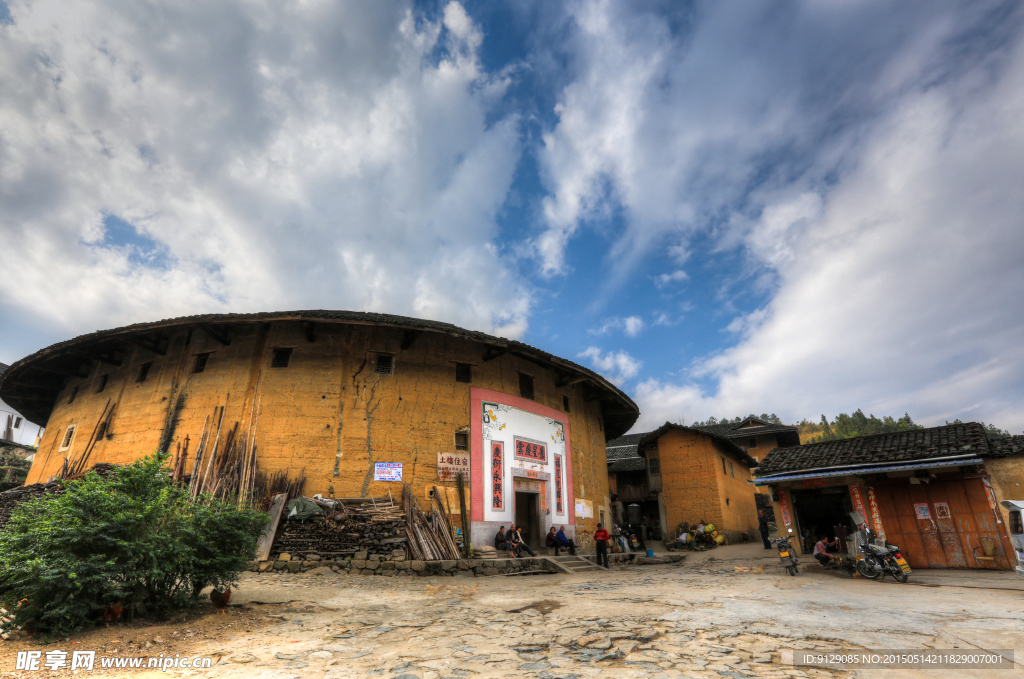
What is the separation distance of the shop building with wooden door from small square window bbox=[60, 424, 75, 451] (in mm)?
22632

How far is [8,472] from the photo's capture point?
90.9 feet

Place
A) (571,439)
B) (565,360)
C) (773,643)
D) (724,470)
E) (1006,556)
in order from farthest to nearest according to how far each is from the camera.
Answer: (724,470)
(571,439)
(565,360)
(1006,556)
(773,643)

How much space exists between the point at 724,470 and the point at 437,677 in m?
25.4

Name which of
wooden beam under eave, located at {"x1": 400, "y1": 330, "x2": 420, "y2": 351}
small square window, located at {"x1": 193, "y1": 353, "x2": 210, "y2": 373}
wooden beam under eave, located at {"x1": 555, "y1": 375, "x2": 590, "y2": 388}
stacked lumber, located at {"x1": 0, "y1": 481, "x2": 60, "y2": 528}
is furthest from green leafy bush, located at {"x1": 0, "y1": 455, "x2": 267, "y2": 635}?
wooden beam under eave, located at {"x1": 555, "y1": 375, "x2": 590, "y2": 388}

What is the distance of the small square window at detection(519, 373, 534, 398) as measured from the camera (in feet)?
58.2

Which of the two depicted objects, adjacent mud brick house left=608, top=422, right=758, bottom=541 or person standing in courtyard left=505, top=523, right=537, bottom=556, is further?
adjacent mud brick house left=608, top=422, right=758, bottom=541

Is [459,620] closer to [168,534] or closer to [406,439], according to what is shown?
[168,534]

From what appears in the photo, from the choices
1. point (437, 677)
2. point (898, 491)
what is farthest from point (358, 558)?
point (898, 491)

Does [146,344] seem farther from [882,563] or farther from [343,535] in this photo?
[882,563]

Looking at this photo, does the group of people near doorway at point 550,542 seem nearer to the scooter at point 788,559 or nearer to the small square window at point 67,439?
the scooter at point 788,559

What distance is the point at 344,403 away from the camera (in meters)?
14.4


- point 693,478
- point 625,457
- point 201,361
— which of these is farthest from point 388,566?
point 625,457

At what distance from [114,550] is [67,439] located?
16.1m

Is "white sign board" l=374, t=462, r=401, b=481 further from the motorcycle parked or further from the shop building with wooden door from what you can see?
the motorcycle parked
